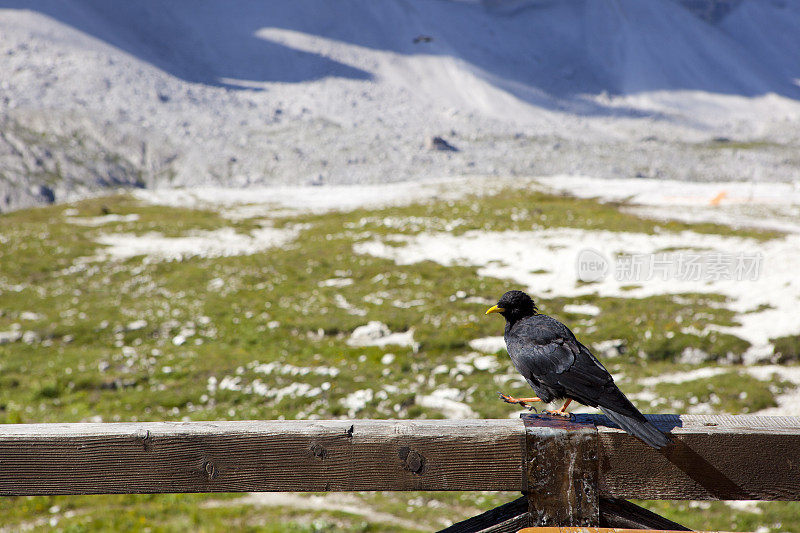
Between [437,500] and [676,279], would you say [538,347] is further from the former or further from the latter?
[676,279]

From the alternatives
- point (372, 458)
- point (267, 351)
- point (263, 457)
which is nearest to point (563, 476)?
point (372, 458)

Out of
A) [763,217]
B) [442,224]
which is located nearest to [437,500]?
[442,224]

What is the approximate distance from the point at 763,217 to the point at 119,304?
51265 mm

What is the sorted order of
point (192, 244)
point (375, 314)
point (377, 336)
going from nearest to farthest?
1. point (377, 336)
2. point (375, 314)
3. point (192, 244)

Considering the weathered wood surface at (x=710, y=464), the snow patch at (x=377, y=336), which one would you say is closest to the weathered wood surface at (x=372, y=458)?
the weathered wood surface at (x=710, y=464)

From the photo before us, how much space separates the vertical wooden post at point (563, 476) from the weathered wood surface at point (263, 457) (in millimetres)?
102

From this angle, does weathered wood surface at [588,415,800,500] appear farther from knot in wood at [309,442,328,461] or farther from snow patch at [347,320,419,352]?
snow patch at [347,320,419,352]

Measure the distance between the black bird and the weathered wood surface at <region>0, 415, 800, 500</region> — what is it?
133 mm

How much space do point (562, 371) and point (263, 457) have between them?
232 cm

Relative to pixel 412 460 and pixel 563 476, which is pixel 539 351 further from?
pixel 412 460

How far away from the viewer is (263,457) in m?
3.34

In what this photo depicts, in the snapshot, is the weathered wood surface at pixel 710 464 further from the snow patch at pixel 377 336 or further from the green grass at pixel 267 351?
the snow patch at pixel 377 336

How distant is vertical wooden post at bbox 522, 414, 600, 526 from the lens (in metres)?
3.14

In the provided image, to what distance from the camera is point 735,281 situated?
25859mm
